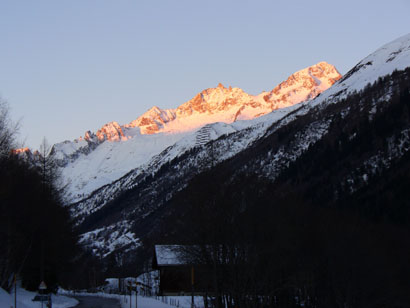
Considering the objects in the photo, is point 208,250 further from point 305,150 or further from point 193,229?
point 305,150

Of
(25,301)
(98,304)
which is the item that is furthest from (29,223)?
(98,304)

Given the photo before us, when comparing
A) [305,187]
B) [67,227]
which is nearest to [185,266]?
[67,227]

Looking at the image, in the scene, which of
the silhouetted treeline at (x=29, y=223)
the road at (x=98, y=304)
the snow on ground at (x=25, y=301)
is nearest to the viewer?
the snow on ground at (x=25, y=301)

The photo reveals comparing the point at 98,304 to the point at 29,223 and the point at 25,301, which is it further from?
the point at 29,223

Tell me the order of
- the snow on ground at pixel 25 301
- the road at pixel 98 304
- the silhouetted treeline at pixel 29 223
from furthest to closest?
the road at pixel 98 304 < the silhouetted treeline at pixel 29 223 < the snow on ground at pixel 25 301

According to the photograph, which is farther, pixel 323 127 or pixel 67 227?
pixel 323 127

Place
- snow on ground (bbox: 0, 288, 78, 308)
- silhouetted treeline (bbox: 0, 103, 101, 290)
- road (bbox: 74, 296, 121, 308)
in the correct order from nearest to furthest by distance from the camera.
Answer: snow on ground (bbox: 0, 288, 78, 308), silhouetted treeline (bbox: 0, 103, 101, 290), road (bbox: 74, 296, 121, 308)

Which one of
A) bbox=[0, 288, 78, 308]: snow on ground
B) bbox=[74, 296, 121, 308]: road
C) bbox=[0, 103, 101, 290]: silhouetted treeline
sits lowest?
bbox=[74, 296, 121, 308]: road

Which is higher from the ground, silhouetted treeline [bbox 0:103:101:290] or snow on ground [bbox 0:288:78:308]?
silhouetted treeline [bbox 0:103:101:290]

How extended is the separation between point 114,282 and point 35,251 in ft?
261

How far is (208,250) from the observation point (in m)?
34.7

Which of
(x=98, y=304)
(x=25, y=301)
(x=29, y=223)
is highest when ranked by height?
Answer: (x=29, y=223)

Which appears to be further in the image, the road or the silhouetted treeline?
the road

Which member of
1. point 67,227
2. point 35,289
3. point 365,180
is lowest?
point 35,289
